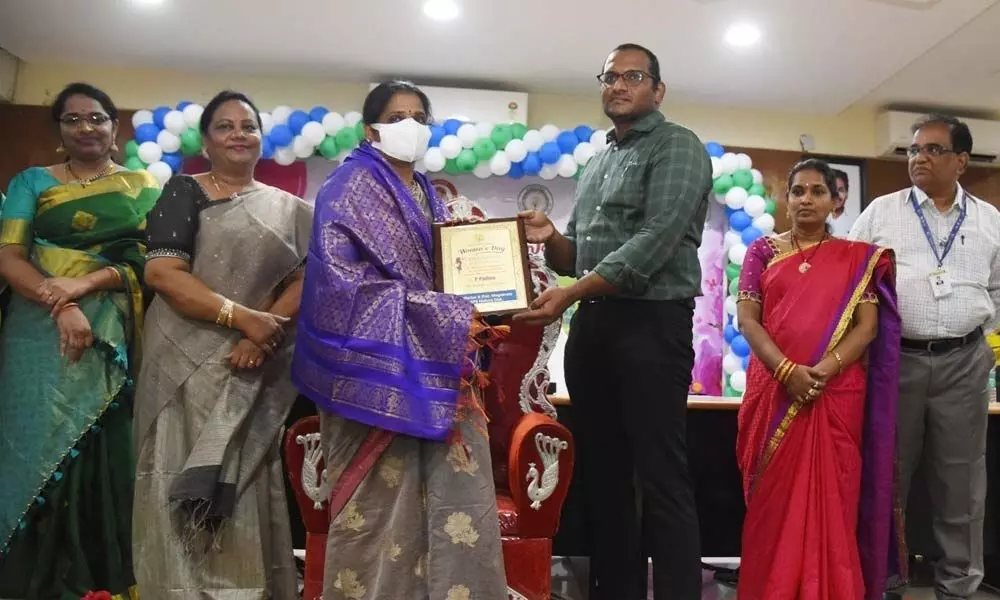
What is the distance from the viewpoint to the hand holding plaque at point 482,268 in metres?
1.65

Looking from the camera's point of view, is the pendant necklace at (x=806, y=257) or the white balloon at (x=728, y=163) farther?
the white balloon at (x=728, y=163)

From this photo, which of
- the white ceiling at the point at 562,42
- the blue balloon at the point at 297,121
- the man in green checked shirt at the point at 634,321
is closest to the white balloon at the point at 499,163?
the white ceiling at the point at 562,42

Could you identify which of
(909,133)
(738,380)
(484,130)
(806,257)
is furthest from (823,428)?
(909,133)

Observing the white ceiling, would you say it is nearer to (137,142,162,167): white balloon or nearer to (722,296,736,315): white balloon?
(137,142,162,167): white balloon

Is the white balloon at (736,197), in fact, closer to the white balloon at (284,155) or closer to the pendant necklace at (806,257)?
the pendant necklace at (806,257)

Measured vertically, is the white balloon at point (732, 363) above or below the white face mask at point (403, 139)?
below

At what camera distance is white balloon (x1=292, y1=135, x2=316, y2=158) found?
4801 mm

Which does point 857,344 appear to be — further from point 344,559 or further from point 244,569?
point 244,569

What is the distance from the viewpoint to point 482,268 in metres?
1.67

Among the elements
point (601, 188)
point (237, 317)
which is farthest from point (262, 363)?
point (601, 188)

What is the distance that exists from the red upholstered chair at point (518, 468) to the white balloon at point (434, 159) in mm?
2659

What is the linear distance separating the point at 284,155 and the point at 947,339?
3929 mm

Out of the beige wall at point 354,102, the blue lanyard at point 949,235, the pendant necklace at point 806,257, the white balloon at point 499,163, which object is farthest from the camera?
the beige wall at point 354,102

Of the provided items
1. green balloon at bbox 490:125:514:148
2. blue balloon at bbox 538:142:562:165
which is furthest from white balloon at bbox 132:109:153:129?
blue balloon at bbox 538:142:562:165
